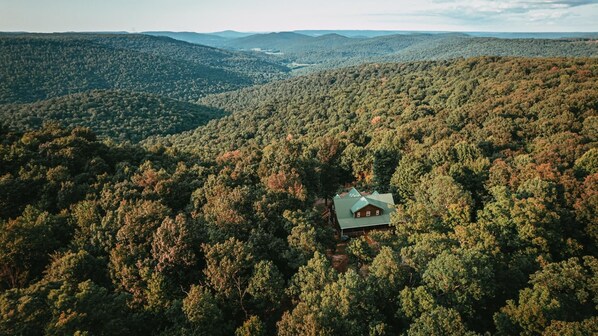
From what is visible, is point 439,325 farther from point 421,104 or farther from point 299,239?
point 421,104

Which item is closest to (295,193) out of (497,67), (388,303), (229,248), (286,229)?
(286,229)

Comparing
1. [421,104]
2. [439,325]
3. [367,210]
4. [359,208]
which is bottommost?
[367,210]

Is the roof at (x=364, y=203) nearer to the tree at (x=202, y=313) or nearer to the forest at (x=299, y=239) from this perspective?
the forest at (x=299, y=239)

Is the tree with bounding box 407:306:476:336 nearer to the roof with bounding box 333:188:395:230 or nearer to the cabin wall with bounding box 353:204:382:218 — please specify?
the roof with bounding box 333:188:395:230

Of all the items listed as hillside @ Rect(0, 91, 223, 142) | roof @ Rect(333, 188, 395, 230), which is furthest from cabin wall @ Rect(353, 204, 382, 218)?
hillside @ Rect(0, 91, 223, 142)

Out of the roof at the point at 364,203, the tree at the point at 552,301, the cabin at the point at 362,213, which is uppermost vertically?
the tree at the point at 552,301

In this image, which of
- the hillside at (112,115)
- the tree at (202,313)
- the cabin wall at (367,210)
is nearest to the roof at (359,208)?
the cabin wall at (367,210)

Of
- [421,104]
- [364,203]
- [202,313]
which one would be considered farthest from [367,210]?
[421,104]

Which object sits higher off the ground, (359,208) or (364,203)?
(364,203)

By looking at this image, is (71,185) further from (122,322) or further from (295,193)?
(295,193)
